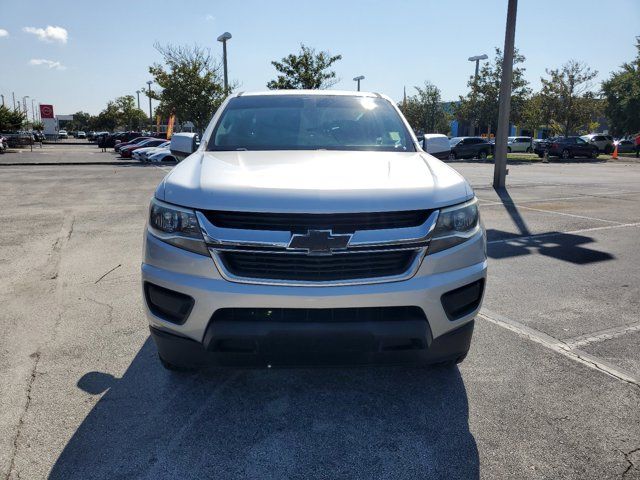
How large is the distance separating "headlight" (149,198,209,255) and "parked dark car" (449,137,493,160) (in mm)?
33612

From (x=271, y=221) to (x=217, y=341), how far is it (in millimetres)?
626

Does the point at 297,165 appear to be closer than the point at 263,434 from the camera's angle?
No

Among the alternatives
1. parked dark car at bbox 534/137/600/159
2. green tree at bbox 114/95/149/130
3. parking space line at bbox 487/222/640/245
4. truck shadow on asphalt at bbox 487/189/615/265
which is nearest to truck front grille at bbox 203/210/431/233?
truck shadow on asphalt at bbox 487/189/615/265

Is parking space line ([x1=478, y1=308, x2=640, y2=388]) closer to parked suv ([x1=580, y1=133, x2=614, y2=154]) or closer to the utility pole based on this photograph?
the utility pole

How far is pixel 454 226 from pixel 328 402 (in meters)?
1.21

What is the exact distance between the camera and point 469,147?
34.8m

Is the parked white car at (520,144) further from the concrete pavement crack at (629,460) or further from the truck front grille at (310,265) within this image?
the truck front grille at (310,265)

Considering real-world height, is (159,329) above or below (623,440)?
above

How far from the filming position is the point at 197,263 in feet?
8.07

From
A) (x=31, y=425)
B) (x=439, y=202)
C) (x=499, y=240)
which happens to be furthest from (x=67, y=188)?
(x=439, y=202)

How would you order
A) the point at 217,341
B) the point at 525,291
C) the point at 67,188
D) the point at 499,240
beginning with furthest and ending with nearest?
the point at 67,188 < the point at 499,240 < the point at 525,291 < the point at 217,341

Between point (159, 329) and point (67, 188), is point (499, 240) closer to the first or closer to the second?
point (159, 329)

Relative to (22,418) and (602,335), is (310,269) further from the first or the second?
(602,335)

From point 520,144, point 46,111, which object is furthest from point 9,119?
point 520,144
